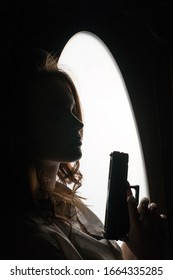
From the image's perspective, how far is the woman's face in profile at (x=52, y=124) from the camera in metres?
0.82

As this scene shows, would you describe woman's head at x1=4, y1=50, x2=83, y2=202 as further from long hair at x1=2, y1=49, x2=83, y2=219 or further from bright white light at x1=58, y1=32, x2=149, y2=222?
bright white light at x1=58, y1=32, x2=149, y2=222

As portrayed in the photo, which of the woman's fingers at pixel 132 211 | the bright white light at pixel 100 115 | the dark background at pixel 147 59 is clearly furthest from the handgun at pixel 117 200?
the dark background at pixel 147 59

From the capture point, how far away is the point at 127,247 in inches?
35.0

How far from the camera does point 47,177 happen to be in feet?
2.76

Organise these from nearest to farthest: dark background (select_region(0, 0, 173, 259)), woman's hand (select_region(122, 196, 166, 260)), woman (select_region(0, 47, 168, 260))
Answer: woman (select_region(0, 47, 168, 260)), woman's hand (select_region(122, 196, 166, 260)), dark background (select_region(0, 0, 173, 259))

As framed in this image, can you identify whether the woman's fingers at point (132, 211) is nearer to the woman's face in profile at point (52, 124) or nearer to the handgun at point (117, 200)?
the handgun at point (117, 200)

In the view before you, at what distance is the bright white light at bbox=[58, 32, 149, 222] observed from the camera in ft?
3.13

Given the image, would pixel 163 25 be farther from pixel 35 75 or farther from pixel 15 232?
pixel 15 232

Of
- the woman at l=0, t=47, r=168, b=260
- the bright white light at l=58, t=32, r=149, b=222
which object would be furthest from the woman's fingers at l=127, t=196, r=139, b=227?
the bright white light at l=58, t=32, r=149, b=222

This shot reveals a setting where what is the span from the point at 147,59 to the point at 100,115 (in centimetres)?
26

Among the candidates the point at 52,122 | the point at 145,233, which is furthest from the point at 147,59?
the point at 145,233

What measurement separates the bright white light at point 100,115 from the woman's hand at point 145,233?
12 cm

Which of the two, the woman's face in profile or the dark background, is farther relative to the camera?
the dark background

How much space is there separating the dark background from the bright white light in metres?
0.03
